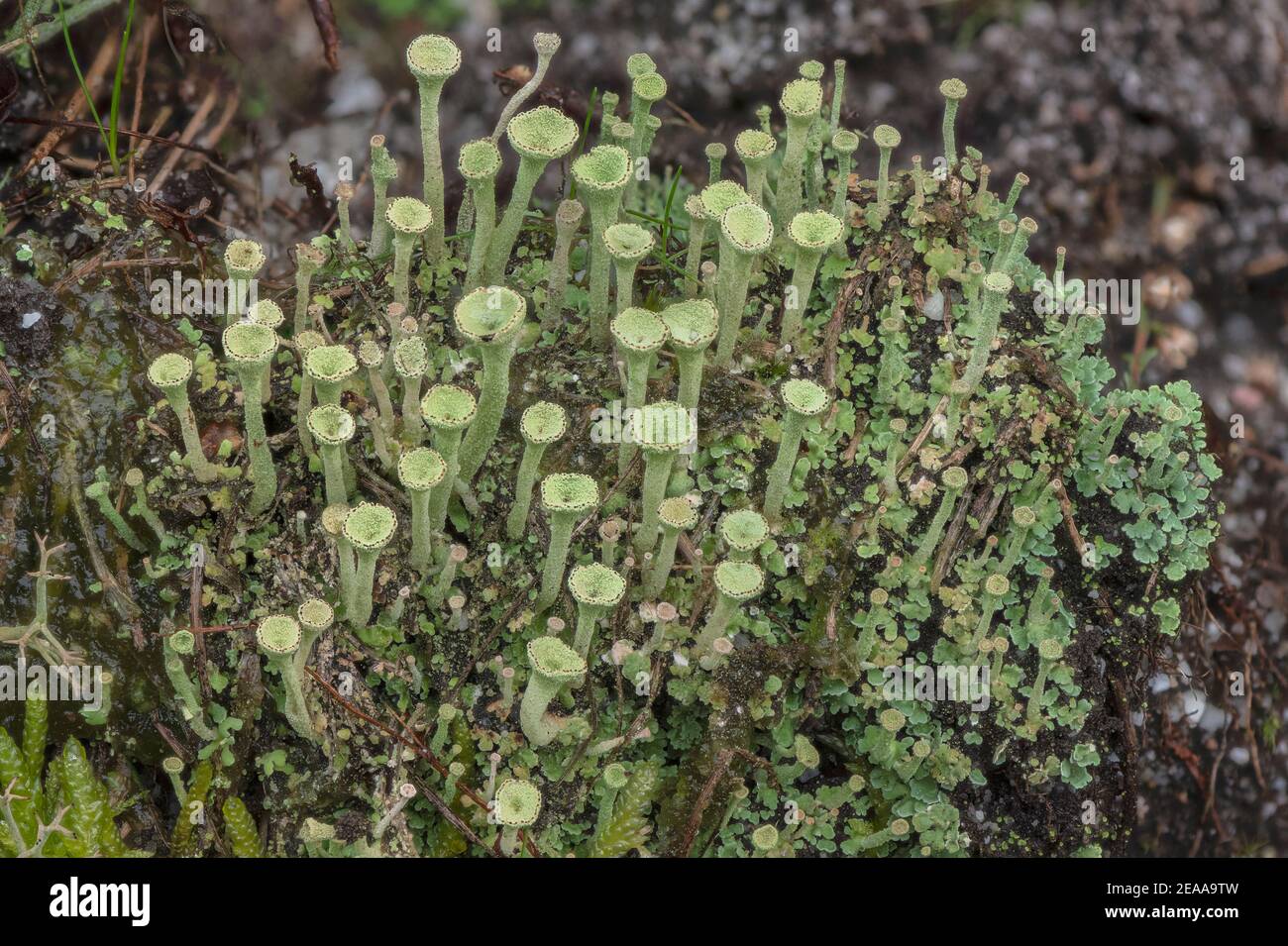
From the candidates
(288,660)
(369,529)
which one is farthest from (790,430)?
(288,660)

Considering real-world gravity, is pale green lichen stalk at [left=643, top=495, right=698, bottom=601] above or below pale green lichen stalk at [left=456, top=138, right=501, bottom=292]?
below

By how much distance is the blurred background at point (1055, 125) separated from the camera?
3.53 meters

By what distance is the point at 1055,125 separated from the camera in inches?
162

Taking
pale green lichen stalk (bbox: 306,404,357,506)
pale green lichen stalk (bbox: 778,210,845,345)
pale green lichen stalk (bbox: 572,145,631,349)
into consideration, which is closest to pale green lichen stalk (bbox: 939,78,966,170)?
pale green lichen stalk (bbox: 778,210,845,345)

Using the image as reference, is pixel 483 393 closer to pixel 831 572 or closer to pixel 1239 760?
pixel 831 572

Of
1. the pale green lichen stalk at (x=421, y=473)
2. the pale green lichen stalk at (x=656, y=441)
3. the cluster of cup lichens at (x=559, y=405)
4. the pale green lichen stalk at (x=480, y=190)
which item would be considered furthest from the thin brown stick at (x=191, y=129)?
→ the pale green lichen stalk at (x=656, y=441)

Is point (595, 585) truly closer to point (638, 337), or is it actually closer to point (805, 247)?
point (638, 337)

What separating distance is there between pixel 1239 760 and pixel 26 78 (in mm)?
3986

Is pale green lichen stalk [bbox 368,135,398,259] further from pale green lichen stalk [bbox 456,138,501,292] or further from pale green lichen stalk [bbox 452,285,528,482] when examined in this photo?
pale green lichen stalk [bbox 452,285,528,482]

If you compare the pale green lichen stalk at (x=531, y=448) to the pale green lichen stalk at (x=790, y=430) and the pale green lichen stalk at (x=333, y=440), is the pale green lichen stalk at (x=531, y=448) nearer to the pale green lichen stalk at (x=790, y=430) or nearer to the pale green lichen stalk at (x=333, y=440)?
the pale green lichen stalk at (x=333, y=440)

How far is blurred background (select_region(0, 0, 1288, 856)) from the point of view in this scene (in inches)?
139

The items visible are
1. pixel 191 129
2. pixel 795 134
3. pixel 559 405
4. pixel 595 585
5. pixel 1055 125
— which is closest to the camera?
pixel 595 585

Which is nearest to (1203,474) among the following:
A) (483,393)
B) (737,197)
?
(737,197)
